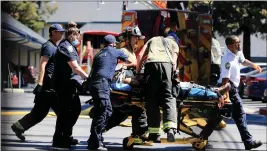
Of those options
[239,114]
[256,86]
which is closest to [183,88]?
[239,114]

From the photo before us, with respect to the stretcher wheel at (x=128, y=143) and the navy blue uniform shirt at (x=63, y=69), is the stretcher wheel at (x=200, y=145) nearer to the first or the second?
the stretcher wheel at (x=128, y=143)

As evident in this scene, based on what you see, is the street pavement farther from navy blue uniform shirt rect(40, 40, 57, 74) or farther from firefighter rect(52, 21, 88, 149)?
navy blue uniform shirt rect(40, 40, 57, 74)

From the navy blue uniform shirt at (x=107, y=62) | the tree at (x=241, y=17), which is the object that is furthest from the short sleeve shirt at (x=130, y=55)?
the tree at (x=241, y=17)

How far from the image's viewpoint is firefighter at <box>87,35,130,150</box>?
8648mm

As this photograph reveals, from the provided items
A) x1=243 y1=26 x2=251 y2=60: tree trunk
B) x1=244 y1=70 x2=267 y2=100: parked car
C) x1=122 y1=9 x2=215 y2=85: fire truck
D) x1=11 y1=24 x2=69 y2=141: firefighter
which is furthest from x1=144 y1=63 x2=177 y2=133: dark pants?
x1=243 y1=26 x2=251 y2=60: tree trunk

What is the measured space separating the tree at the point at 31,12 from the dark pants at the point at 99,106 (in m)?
23.5

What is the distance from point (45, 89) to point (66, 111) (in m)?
0.63

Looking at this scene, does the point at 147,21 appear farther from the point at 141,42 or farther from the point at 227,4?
the point at 227,4

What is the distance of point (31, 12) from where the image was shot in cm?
3556

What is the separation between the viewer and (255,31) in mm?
34094

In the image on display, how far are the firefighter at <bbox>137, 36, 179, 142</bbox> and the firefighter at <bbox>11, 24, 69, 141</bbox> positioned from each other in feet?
4.90

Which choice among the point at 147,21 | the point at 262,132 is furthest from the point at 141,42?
the point at 262,132

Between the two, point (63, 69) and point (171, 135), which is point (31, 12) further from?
point (171, 135)

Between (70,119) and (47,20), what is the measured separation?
3181cm
